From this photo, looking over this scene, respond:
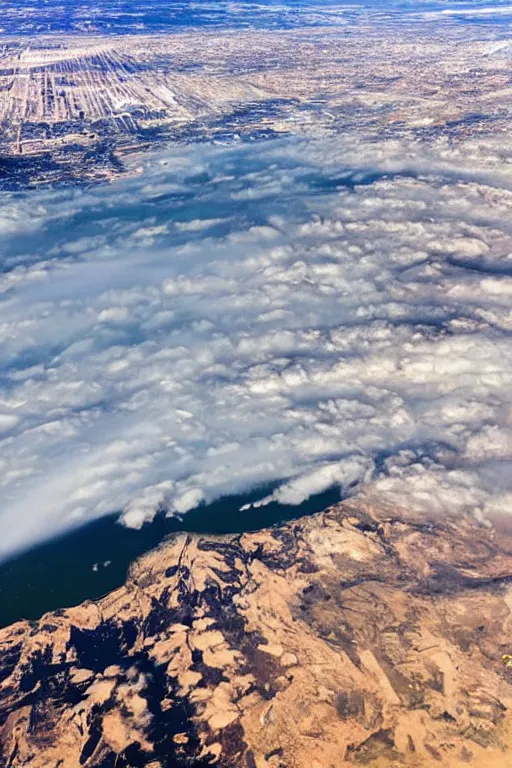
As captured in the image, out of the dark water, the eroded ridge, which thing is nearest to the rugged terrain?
the dark water

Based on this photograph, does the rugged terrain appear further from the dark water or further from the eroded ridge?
the eroded ridge

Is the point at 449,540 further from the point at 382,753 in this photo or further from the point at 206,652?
the point at 206,652

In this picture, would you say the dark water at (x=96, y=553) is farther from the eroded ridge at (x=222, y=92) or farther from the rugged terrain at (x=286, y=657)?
the eroded ridge at (x=222, y=92)

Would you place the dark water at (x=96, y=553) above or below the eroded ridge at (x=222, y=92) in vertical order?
below

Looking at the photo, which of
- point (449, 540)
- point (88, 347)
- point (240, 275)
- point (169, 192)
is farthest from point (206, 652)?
point (169, 192)

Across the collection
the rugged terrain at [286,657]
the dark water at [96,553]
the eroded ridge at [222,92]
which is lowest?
the dark water at [96,553]

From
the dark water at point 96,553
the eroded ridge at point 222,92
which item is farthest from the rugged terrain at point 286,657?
the eroded ridge at point 222,92
